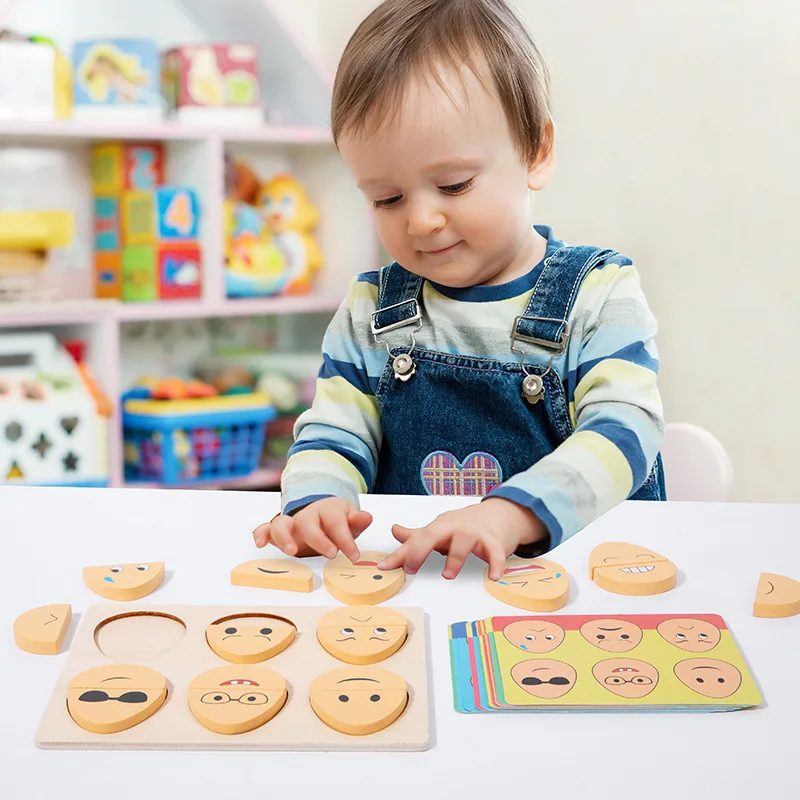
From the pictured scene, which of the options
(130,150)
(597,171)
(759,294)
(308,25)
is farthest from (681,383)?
(308,25)

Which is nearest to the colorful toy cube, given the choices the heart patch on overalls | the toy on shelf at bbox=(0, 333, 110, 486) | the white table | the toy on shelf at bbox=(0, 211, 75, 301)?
the toy on shelf at bbox=(0, 211, 75, 301)

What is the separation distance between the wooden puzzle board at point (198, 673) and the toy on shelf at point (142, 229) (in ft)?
5.51

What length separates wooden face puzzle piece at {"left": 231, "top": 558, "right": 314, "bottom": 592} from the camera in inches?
22.8

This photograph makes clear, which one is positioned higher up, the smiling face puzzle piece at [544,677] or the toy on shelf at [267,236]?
the toy on shelf at [267,236]

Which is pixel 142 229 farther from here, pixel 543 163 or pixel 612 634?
pixel 612 634

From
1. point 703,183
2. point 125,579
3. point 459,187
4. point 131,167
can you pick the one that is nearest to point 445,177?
point 459,187

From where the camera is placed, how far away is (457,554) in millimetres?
596

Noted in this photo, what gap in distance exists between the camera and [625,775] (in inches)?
14.9

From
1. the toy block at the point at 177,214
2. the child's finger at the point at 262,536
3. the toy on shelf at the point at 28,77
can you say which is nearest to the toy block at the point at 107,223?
the toy block at the point at 177,214

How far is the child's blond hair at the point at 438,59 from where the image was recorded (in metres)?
0.82

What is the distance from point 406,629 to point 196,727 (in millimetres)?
124

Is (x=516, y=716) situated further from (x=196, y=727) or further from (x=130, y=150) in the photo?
(x=130, y=150)

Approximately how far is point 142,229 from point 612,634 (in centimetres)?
185

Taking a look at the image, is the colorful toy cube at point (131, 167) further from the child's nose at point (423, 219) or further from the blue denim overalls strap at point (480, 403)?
the child's nose at point (423, 219)
